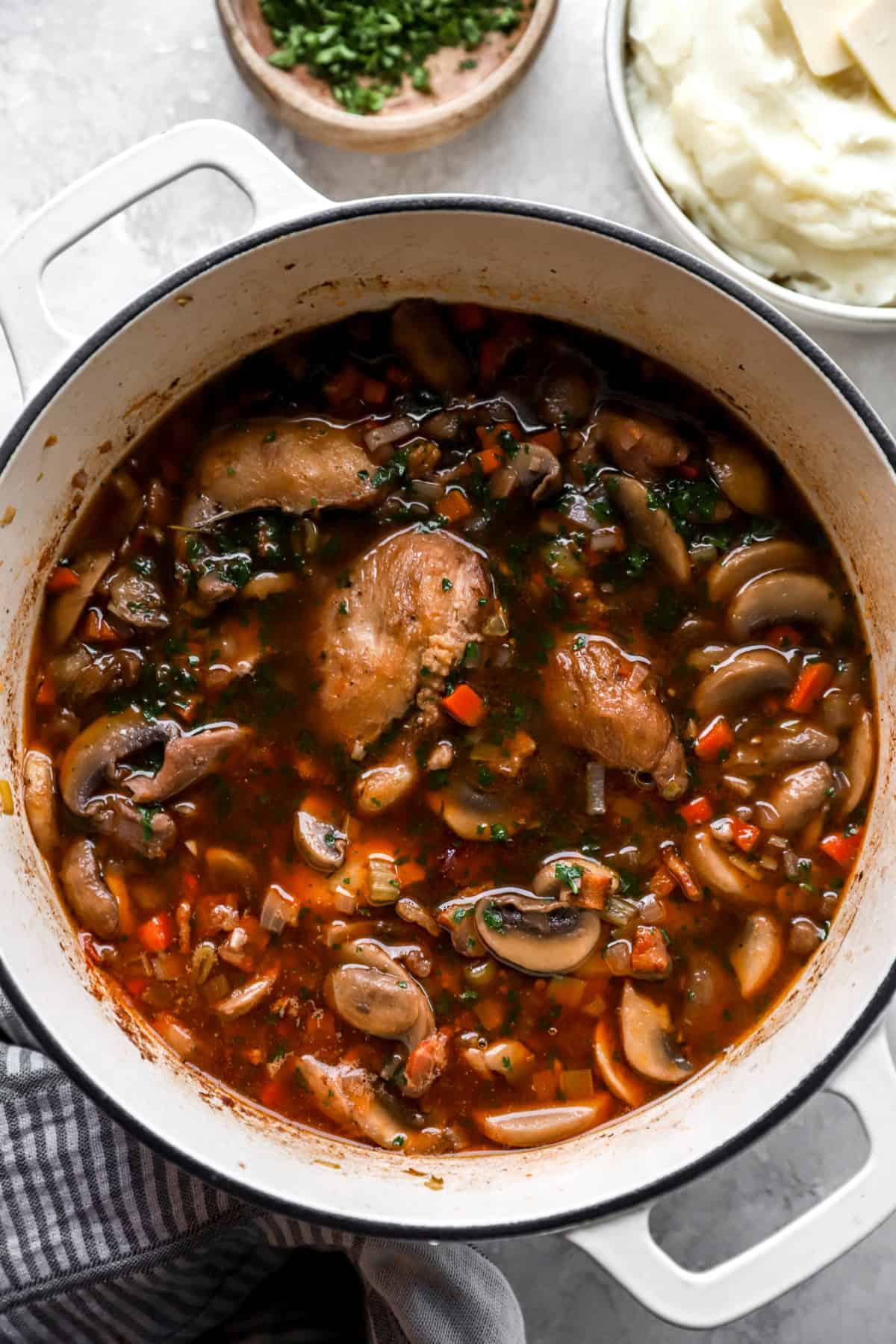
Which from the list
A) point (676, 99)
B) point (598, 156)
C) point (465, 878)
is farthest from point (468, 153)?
point (465, 878)

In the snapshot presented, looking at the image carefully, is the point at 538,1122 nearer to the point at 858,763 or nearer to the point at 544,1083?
the point at 544,1083

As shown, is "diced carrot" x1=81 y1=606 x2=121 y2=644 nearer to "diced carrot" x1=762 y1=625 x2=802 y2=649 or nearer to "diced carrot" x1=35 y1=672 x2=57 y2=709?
"diced carrot" x1=35 y1=672 x2=57 y2=709

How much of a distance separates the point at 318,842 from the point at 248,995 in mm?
411

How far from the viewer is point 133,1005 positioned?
308 cm

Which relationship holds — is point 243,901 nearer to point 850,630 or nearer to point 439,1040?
point 439,1040

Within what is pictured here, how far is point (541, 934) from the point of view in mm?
3006

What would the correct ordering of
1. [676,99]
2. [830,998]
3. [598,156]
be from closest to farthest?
[830,998] → [676,99] → [598,156]

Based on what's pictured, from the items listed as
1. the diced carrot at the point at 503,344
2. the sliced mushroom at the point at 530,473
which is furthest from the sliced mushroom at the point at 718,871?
the diced carrot at the point at 503,344

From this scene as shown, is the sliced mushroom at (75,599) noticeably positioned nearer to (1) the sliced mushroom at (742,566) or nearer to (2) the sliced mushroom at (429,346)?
(2) the sliced mushroom at (429,346)

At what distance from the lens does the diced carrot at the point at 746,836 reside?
9.98ft

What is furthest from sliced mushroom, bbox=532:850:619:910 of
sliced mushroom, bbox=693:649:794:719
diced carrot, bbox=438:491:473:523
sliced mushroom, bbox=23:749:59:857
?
sliced mushroom, bbox=23:749:59:857

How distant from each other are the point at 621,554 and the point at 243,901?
1292mm

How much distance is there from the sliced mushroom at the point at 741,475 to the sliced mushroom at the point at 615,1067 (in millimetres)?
1336

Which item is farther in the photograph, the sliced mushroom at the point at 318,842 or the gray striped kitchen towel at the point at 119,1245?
the gray striped kitchen towel at the point at 119,1245
